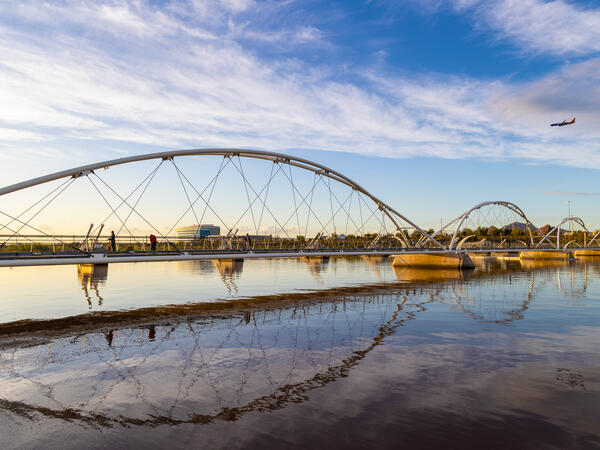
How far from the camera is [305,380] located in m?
12.2

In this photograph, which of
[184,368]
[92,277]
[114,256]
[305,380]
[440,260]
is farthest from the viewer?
[440,260]

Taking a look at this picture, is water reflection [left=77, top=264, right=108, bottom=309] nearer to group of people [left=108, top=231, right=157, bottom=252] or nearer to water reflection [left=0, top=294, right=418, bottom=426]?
group of people [left=108, top=231, right=157, bottom=252]

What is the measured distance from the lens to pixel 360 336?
18.3 m

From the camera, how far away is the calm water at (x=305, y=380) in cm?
879

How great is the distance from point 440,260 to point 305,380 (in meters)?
57.6

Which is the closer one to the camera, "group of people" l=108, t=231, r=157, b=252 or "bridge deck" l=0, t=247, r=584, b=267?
"bridge deck" l=0, t=247, r=584, b=267

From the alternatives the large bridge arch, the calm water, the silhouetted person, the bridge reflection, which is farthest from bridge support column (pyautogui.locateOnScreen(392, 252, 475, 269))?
the silhouetted person

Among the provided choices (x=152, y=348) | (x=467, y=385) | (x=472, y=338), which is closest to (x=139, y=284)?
(x=152, y=348)

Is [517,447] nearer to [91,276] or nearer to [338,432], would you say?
[338,432]

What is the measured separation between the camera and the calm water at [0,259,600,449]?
8789mm

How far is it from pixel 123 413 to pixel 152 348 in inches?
253

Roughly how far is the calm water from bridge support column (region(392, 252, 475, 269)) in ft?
132

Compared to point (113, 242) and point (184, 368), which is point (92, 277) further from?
point (184, 368)

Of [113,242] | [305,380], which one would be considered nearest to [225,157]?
[113,242]
